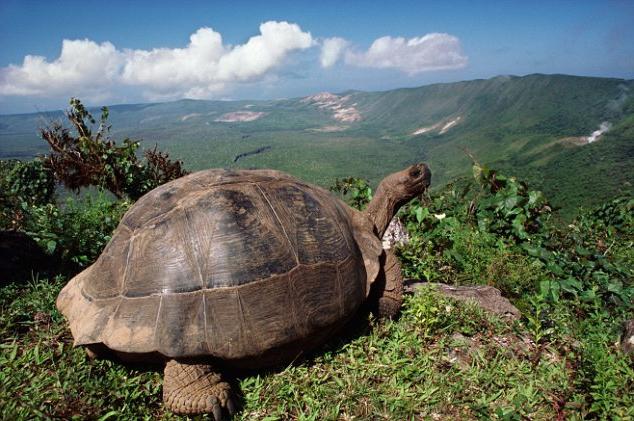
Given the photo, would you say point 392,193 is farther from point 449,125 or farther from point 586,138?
point 449,125

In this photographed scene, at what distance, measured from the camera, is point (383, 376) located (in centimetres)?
349

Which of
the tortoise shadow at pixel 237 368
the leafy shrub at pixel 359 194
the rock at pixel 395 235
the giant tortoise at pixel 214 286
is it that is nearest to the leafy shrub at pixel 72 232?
the giant tortoise at pixel 214 286

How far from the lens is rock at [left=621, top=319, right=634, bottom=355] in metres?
3.43

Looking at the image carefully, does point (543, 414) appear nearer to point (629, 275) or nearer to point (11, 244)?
point (629, 275)

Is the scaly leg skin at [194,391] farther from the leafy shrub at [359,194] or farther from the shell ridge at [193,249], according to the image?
the leafy shrub at [359,194]

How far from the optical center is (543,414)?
10.0 ft

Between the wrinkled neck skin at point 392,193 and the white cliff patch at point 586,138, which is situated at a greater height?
the wrinkled neck skin at point 392,193

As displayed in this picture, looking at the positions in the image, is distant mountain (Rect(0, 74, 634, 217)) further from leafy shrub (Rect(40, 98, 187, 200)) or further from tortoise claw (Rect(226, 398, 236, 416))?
tortoise claw (Rect(226, 398, 236, 416))

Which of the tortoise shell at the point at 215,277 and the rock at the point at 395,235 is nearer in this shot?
the tortoise shell at the point at 215,277

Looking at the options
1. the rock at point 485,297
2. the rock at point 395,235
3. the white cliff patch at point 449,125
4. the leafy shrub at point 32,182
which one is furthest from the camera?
the white cliff patch at point 449,125

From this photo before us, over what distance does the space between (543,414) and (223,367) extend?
8.37ft

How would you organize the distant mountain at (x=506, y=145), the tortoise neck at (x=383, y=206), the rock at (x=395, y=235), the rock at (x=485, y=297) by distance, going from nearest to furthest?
the rock at (x=485, y=297) → the tortoise neck at (x=383, y=206) → the rock at (x=395, y=235) → the distant mountain at (x=506, y=145)

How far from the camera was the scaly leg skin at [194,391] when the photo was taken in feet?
9.82

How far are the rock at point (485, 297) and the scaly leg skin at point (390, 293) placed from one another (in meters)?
0.32
